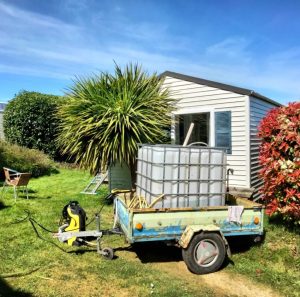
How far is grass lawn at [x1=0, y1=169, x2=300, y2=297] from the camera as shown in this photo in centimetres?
460

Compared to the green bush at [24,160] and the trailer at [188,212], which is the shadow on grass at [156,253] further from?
the green bush at [24,160]

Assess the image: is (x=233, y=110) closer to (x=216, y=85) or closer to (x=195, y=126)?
(x=216, y=85)

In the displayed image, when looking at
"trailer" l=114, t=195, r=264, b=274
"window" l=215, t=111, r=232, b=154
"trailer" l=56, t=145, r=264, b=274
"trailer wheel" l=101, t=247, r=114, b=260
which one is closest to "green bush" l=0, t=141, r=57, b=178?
"window" l=215, t=111, r=232, b=154

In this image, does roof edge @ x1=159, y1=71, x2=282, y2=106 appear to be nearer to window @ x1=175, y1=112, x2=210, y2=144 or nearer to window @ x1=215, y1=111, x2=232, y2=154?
window @ x1=215, y1=111, x2=232, y2=154

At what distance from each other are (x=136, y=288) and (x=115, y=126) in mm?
4214

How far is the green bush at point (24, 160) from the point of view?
44.2ft

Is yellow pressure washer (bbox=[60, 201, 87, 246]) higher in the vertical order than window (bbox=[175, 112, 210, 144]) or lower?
lower

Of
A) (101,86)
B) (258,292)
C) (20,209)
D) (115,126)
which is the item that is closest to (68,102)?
(101,86)

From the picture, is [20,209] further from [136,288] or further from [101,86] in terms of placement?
[136,288]

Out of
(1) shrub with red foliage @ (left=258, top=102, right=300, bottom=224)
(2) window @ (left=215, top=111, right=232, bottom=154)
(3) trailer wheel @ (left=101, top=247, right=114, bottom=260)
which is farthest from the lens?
(2) window @ (left=215, top=111, right=232, bottom=154)

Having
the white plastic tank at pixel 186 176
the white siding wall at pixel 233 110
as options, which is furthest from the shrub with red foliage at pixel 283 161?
the white siding wall at pixel 233 110

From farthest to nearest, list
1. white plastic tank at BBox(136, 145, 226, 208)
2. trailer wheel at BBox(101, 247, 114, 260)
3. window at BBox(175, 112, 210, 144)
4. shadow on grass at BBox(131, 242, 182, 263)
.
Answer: window at BBox(175, 112, 210, 144) → shadow on grass at BBox(131, 242, 182, 263) → trailer wheel at BBox(101, 247, 114, 260) → white plastic tank at BBox(136, 145, 226, 208)

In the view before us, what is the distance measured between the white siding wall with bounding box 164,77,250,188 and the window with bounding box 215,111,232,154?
0.35ft

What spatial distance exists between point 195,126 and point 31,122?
764cm
